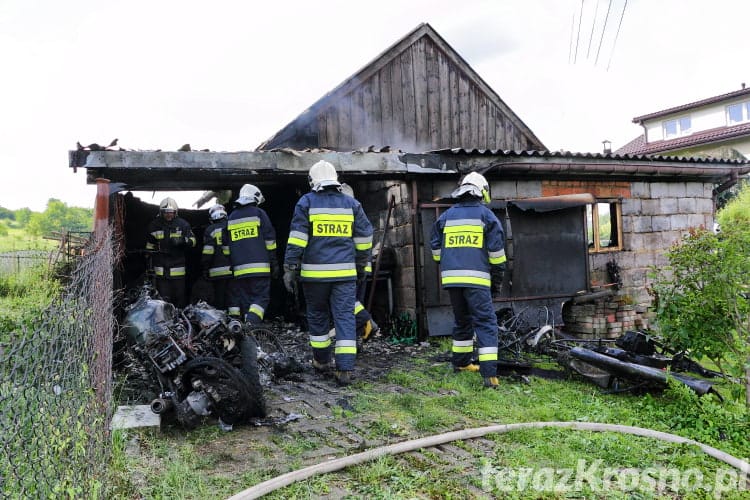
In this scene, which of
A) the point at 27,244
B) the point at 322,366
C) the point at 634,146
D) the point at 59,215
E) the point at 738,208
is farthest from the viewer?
the point at 59,215

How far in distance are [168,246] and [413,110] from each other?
7.24 m

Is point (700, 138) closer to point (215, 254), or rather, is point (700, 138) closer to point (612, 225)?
point (612, 225)

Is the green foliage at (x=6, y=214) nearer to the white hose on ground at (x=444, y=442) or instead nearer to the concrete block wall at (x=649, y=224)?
the concrete block wall at (x=649, y=224)

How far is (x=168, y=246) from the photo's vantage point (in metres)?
8.05

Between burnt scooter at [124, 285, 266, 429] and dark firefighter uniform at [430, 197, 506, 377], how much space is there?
2.15 m

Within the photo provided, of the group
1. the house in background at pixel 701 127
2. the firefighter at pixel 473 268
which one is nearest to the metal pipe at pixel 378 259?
the firefighter at pixel 473 268

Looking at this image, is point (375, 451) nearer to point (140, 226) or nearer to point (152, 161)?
point (152, 161)

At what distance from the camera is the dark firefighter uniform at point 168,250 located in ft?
26.3

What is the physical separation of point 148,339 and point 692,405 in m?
4.11

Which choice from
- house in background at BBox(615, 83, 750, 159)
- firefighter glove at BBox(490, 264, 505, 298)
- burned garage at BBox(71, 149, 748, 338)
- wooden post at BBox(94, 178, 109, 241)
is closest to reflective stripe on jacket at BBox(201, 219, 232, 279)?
burned garage at BBox(71, 149, 748, 338)

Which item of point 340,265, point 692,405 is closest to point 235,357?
point 340,265

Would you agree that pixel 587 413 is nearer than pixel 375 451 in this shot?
No

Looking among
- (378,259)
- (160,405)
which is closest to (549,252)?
(378,259)

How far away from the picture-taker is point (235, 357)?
4359 millimetres
